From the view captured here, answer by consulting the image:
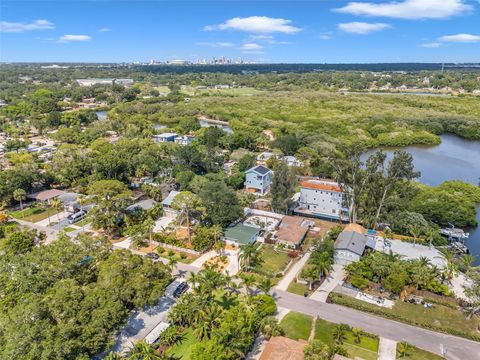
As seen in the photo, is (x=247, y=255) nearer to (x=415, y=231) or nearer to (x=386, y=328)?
(x=386, y=328)

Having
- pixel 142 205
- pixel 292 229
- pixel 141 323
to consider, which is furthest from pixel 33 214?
pixel 292 229

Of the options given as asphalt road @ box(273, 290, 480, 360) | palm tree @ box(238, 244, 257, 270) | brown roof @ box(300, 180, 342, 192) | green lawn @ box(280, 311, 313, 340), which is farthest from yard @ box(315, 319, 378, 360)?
brown roof @ box(300, 180, 342, 192)

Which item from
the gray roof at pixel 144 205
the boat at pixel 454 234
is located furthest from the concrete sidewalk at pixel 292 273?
the gray roof at pixel 144 205

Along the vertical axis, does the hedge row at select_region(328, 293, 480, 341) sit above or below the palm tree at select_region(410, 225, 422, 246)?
below

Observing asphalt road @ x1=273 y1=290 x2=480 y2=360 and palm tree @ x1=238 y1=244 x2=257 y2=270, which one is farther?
palm tree @ x1=238 y1=244 x2=257 y2=270

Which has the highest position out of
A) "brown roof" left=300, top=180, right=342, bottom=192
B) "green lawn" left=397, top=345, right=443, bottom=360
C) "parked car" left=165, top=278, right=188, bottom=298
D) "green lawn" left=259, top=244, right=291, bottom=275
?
"brown roof" left=300, top=180, right=342, bottom=192

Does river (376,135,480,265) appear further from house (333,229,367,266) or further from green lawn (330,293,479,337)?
green lawn (330,293,479,337)

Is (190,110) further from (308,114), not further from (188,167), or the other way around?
(188,167)

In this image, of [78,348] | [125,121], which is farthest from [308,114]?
[78,348]
